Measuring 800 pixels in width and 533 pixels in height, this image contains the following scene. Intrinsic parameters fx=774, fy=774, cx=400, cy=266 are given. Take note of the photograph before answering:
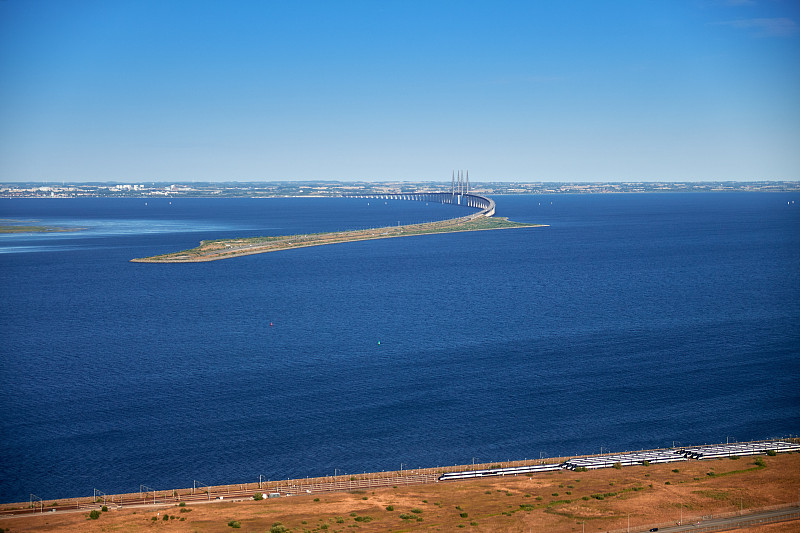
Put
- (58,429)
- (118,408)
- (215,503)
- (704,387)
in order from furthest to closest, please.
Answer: (704,387) < (118,408) < (58,429) < (215,503)

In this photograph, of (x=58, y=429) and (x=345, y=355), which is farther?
(x=345, y=355)

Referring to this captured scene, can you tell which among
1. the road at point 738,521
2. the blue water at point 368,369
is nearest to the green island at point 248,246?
the blue water at point 368,369

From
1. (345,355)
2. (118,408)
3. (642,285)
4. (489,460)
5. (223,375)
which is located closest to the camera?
(489,460)

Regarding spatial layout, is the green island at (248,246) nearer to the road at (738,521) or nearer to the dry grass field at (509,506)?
the dry grass field at (509,506)

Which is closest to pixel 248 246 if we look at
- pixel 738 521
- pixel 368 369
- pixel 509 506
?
pixel 368 369

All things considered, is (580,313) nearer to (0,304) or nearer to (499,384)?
(499,384)

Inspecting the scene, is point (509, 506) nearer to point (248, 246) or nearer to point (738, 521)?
point (738, 521)

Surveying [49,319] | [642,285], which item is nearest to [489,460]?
[49,319]
